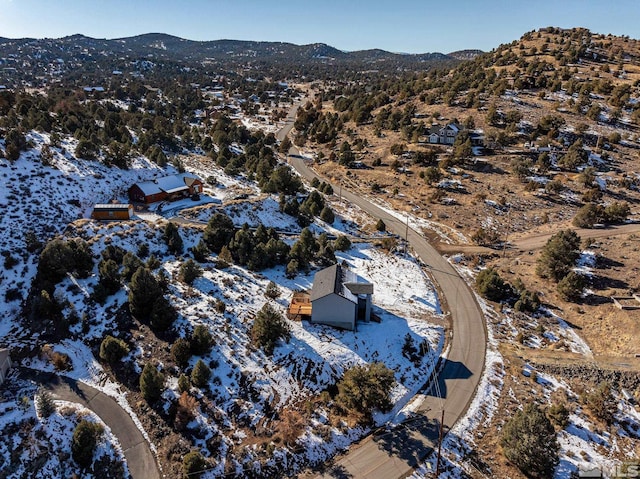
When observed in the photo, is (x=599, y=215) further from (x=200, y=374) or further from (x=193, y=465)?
(x=193, y=465)

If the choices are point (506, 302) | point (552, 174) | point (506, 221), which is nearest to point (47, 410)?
point (506, 302)

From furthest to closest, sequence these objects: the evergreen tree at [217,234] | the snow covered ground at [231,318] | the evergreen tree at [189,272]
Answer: the evergreen tree at [217,234]
the evergreen tree at [189,272]
the snow covered ground at [231,318]

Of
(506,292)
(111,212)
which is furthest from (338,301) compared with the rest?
(111,212)

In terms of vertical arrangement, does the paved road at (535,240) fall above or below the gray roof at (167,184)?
below

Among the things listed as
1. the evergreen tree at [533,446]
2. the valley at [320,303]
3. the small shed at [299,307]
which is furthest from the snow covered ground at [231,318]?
the evergreen tree at [533,446]

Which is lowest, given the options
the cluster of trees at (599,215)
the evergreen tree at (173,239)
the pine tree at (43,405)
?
the pine tree at (43,405)

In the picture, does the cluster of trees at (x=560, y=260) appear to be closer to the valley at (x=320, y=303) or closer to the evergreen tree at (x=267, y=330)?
the valley at (x=320, y=303)
